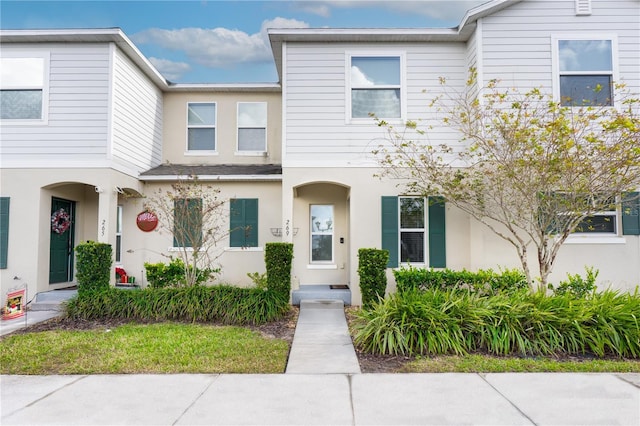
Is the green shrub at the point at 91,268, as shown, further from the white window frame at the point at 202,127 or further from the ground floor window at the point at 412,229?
the ground floor window at the point at 412,229

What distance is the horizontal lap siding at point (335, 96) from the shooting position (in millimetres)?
9008

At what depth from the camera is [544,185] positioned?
709 centimetres

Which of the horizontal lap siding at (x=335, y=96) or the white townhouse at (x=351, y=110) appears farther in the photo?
the horizontal lap siding at (x=335, y=96)

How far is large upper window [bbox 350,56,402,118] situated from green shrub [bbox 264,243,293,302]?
3523mm

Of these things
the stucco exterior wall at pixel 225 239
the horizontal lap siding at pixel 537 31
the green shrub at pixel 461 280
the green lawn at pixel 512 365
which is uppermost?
the horizontal lap siding at pixel 537 31

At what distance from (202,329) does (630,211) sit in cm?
903

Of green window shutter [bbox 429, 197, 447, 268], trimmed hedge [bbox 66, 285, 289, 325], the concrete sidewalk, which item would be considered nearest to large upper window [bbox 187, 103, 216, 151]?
trimmed hedge [bbox 66, 285, 289, 325]

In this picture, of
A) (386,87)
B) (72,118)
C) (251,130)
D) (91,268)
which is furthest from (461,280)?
(72,118)

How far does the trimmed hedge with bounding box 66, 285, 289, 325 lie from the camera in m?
7.48

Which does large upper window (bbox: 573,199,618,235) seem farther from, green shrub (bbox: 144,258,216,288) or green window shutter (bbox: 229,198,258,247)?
green shrub (bbox: 144,258,216,288)

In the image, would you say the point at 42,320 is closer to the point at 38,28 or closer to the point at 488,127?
the point at 38,28

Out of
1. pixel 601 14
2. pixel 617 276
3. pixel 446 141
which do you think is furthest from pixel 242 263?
pixel 601 14

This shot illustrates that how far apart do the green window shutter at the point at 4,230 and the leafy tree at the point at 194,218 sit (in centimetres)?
294

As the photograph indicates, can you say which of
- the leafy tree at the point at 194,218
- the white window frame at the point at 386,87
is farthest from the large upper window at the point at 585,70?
the leafy tree at the point at 194,218
